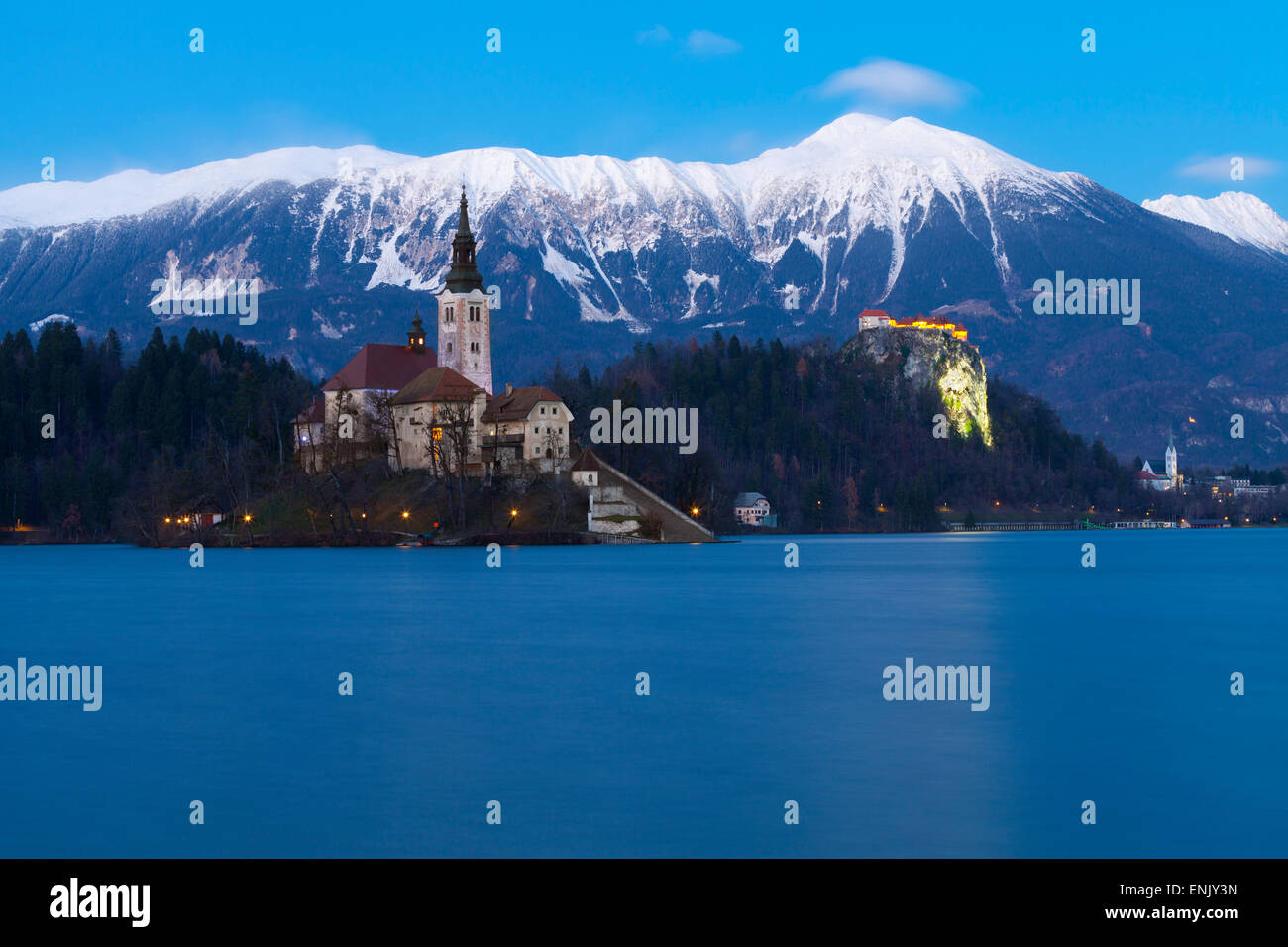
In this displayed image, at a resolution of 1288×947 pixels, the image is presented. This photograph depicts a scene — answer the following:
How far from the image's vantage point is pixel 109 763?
29469mm

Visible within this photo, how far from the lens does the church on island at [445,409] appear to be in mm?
153125

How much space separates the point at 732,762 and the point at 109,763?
13.2 metres

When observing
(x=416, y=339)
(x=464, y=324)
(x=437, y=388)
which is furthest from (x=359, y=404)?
(x=464, y=324)

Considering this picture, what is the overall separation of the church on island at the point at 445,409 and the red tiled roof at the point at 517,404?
0.16 meters

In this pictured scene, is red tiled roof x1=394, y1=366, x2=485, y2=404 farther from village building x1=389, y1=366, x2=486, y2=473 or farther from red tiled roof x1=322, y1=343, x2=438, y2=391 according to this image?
red tiled roof x1=322, y1=343, x2=438, y2=391

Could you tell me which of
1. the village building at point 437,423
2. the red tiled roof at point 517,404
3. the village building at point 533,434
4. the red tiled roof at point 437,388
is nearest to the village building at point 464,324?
the red tiled roof at point 437,388

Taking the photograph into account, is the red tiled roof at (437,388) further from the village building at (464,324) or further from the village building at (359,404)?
the village building at (464,324)

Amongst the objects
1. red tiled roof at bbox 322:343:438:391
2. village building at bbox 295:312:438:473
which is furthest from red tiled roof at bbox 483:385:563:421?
red tiled roof at bbox 322:343:438:391

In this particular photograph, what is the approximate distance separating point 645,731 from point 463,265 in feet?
533

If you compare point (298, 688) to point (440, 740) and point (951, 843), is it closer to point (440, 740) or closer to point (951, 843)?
point (440, 740)

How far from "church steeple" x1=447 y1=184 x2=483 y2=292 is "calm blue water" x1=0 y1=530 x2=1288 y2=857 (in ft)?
380

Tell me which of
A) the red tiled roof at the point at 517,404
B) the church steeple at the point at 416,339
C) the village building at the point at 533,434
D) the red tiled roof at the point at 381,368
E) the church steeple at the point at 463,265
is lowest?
the village building at the point at 533,434
